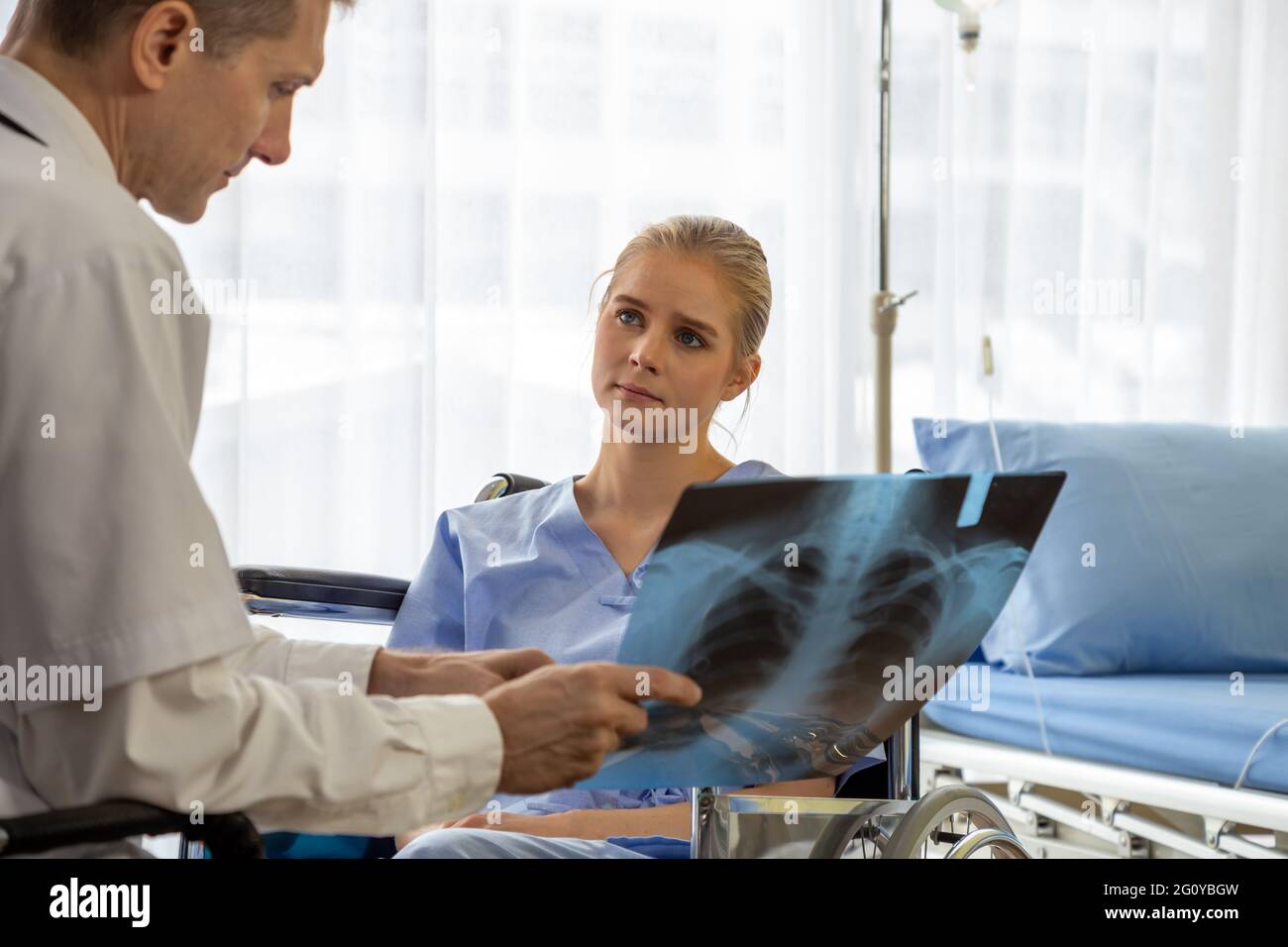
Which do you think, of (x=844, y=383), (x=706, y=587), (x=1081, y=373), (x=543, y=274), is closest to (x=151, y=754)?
(x=706, y=587)

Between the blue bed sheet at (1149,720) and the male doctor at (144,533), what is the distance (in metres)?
1.22

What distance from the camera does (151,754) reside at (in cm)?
74

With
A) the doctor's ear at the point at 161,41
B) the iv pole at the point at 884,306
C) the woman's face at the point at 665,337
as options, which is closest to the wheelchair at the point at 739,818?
the woman's face at the point at 665,337

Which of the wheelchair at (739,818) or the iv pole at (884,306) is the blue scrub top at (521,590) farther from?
the iv pole at (884,306)

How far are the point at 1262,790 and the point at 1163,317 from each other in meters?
1.69

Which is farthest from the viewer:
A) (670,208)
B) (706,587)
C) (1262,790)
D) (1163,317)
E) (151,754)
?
(1163,317)

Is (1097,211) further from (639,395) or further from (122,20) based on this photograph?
(122,20)

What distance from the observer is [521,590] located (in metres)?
1.54

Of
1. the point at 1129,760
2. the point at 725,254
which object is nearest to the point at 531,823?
the point at 725,254

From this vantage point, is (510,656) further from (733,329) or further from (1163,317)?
(1163,317)

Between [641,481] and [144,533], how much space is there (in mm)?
914

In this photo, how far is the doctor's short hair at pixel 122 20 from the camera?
878 millimetres

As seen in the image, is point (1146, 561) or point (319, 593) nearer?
point (319, 593)
